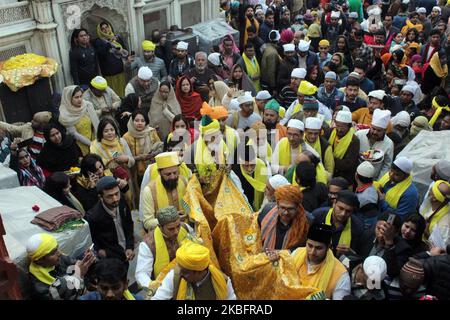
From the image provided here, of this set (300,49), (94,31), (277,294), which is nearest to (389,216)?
(277,294)

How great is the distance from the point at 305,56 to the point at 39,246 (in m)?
5.97

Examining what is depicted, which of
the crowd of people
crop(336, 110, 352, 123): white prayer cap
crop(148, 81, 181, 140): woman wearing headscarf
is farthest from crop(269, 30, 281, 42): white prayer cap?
crop(336, 110, 352, 123): white prayer cap

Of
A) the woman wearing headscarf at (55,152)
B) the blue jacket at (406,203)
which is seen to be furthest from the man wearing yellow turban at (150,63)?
Result: the blue jacket at (406,203)

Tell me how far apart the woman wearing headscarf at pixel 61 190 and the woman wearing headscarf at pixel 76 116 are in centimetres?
129

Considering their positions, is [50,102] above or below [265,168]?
below

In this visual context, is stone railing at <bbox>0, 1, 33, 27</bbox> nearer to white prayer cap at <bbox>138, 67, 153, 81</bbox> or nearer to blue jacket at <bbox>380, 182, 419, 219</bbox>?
white prayer cap at <bbox>138, 67, 153, 81</bbox>

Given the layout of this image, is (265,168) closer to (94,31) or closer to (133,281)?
(133,281)

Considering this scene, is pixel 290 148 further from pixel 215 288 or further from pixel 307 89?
pixel 215 288

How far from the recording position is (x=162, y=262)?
3389mm

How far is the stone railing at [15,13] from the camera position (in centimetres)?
663

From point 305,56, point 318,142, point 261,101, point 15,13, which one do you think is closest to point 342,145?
point 318,142

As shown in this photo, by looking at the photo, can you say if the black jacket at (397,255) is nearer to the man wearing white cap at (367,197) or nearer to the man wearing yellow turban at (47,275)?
the man wearing white cap at (367,197)

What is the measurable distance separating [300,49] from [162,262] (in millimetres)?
5489

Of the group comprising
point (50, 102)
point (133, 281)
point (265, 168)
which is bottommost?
point (133, 281)
